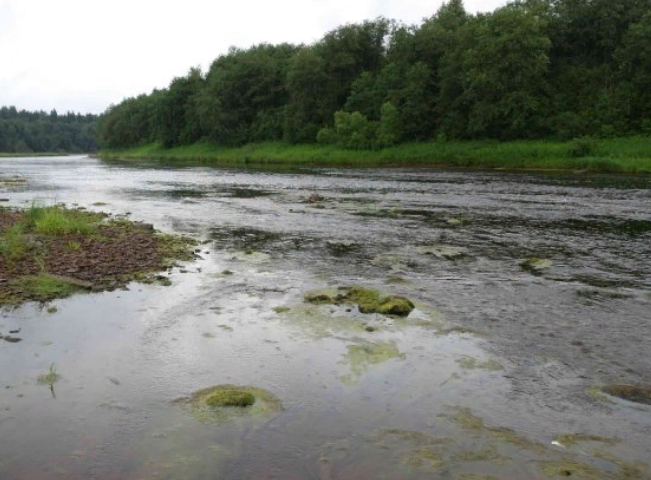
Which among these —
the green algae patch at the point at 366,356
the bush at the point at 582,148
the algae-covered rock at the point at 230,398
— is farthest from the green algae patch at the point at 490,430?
the bush at the point at 582,148

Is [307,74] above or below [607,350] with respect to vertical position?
above

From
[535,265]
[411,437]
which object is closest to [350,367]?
[411,437]

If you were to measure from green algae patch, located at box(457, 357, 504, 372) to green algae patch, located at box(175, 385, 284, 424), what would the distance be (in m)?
2.73

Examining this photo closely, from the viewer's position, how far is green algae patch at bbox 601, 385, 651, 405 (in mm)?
6639

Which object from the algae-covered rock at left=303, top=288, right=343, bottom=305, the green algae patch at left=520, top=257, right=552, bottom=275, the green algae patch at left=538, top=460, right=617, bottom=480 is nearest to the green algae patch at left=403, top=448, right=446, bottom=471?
the green algae patch at left=538, top=460, right=617, bottom=480

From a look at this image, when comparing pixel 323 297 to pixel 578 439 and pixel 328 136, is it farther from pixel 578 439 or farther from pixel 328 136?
pixel 328 136

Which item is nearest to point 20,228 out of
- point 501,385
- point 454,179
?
point 501,385

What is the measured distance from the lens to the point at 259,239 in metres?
18.1

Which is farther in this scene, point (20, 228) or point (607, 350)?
point (20, 228)

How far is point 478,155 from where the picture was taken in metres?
54.5

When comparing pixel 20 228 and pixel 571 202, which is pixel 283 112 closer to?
pixel 571 202

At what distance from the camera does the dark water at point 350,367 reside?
214 inches

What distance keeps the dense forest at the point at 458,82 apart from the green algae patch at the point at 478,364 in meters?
52.1

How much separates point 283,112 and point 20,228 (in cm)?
7319
